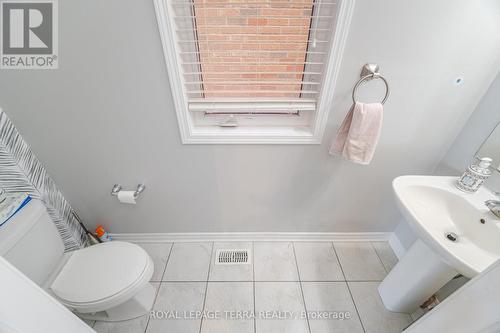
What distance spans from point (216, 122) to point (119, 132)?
52cm

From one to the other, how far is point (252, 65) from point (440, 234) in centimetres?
107

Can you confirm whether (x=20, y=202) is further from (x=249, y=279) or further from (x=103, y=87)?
(x=249, y=279)

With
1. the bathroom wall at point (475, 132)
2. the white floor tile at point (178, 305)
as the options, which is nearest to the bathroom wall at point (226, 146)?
the bathroom wall at point (475, 132)

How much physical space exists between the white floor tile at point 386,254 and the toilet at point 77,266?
1.57 m

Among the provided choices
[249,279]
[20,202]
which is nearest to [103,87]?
[20,202]

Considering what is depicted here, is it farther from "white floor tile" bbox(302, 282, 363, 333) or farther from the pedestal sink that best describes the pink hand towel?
"white floor tile" bbox(302, 282, 363, 333)

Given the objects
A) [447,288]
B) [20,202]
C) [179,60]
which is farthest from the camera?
[447,288]

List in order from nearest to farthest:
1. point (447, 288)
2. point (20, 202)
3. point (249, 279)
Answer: point (20, 202) < point (447, 288) < point (249, 279)

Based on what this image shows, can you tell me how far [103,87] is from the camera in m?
1.00

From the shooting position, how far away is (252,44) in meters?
0.94

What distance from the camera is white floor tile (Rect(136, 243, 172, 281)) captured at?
147cm

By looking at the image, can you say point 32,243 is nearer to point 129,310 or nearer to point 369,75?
point 129,310

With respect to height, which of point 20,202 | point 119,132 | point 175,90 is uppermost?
point 175,90

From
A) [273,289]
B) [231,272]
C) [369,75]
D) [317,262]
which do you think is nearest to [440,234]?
[369,75]
